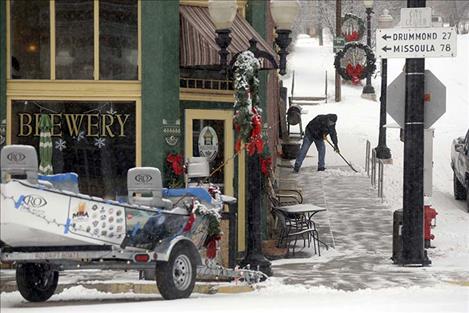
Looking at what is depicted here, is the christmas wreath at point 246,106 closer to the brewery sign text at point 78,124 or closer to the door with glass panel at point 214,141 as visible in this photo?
the door with glass panel at point 214,141

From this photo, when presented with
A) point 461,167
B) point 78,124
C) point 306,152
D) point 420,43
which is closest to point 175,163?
point 78,124

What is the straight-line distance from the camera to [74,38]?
1636cm

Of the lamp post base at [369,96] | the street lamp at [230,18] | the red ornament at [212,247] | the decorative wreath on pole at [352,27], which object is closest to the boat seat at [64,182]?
the red ornament at [212,247]

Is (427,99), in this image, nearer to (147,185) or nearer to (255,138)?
(255,138)

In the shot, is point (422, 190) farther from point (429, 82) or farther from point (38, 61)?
point (38, 61)

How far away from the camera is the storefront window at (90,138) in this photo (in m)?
16.4

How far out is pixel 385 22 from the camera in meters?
28.9

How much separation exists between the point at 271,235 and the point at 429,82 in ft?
15.8

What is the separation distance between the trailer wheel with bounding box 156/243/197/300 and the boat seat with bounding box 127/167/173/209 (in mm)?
581

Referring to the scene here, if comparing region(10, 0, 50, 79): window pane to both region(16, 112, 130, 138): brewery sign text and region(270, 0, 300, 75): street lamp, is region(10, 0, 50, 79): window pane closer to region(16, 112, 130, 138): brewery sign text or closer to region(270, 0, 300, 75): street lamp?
region(16, 112, 130, 138): brewery sign text

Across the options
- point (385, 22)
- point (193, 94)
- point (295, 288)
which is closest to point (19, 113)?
point (193, 94)

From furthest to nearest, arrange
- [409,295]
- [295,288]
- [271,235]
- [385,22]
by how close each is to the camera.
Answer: [385,22], [271,235], [295,288], [409,295]

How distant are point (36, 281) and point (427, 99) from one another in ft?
21.7

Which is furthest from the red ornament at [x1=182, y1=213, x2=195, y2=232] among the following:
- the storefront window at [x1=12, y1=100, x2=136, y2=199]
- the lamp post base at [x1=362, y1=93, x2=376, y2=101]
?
the lamp post base at [x1=362, y1=93, x2=376, y2=101]
